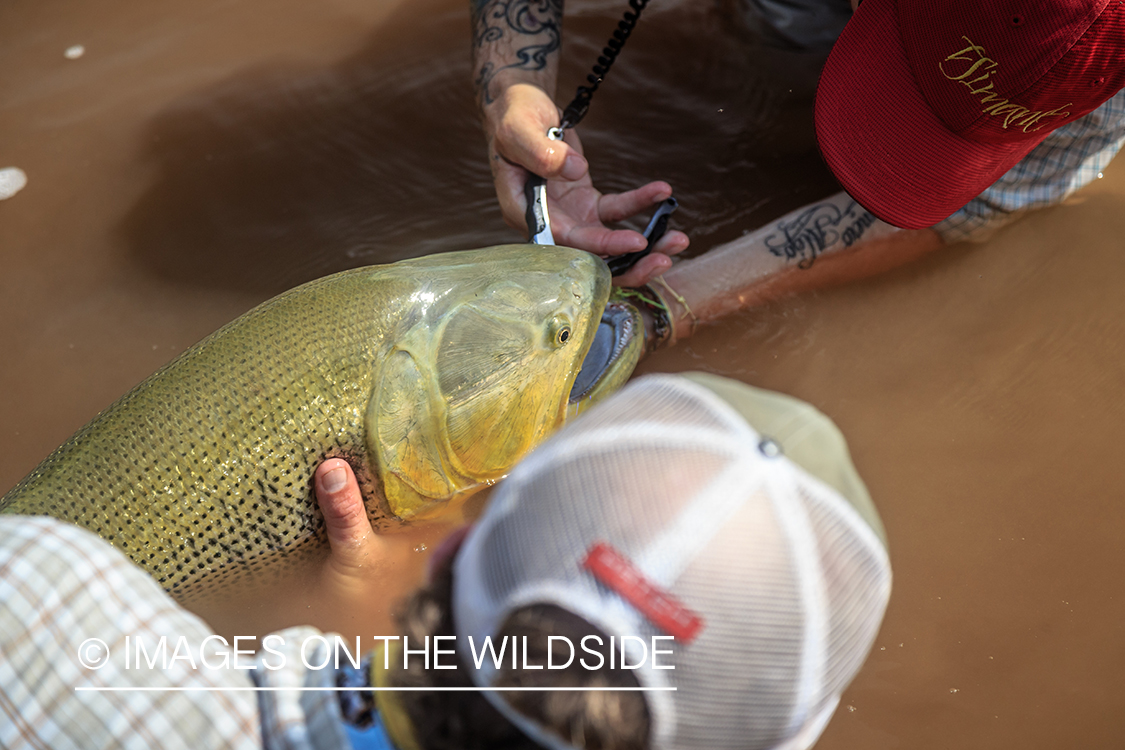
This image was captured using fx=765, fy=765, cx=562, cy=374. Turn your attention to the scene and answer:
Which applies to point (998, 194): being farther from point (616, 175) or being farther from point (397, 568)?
point (397, 568)

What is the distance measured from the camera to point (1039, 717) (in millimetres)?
1618

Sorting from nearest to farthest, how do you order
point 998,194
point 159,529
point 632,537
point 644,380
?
1. point 632,537
2. point 644,380
3. point 159,529
4. point 998,194

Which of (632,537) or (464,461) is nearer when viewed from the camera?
(632,537)

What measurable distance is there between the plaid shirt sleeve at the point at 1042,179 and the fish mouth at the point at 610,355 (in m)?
1.03

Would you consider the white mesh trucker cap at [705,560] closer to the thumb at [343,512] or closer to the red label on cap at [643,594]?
the red label on cap at [643,594]

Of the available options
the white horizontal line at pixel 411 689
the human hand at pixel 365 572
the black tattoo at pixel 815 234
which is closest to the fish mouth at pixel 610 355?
the human hand at pixel 365 572

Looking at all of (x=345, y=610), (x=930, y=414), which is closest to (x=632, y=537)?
(x=345, y=610)

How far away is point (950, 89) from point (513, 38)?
1.23m

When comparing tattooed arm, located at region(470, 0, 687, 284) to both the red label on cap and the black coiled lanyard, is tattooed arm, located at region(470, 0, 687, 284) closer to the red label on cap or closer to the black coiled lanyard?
the black coiled lanyard

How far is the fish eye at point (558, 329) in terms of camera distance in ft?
5.00

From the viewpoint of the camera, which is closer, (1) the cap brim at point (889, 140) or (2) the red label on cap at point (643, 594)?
(2) the red label on cap at point (643, 594)

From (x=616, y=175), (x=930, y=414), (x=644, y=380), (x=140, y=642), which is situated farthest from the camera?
(x=616, y=175)

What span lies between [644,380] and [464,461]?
2.69 feet

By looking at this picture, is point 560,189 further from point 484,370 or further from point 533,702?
point 533,702
